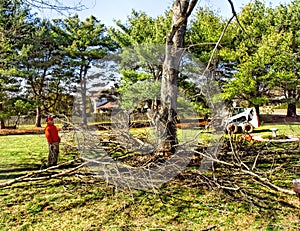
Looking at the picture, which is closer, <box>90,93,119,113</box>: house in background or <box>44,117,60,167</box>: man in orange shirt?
<box>44,117,60,167</box>: man in orange shirt

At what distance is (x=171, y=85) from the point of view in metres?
4.61

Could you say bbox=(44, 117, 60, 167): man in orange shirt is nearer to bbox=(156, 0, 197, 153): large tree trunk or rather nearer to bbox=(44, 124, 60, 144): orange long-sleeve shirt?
bbox=(44, 124, 60, 144): orange long-sleeve shirt

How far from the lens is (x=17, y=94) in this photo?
13.8 m

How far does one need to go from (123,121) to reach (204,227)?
88.4 inches

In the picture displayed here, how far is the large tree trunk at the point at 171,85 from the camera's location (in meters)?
4.25

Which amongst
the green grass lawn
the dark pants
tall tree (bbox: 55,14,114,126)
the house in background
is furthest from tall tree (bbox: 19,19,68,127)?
the green grass lawn

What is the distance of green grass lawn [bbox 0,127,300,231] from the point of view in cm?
257

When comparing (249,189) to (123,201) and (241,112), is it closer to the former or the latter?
(123,201)

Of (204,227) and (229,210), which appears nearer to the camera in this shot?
(204,227)

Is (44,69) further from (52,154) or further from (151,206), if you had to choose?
(151,206)

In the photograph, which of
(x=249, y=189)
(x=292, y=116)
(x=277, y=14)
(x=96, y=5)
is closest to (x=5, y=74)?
(x=96, y=5)

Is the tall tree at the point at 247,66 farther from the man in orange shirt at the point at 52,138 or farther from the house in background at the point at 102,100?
the man in orange shirt at the point at 52,138

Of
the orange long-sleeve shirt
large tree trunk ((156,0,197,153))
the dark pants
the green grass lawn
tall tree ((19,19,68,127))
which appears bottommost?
the green grass lawn

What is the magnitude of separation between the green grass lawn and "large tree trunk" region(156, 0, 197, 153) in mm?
743
